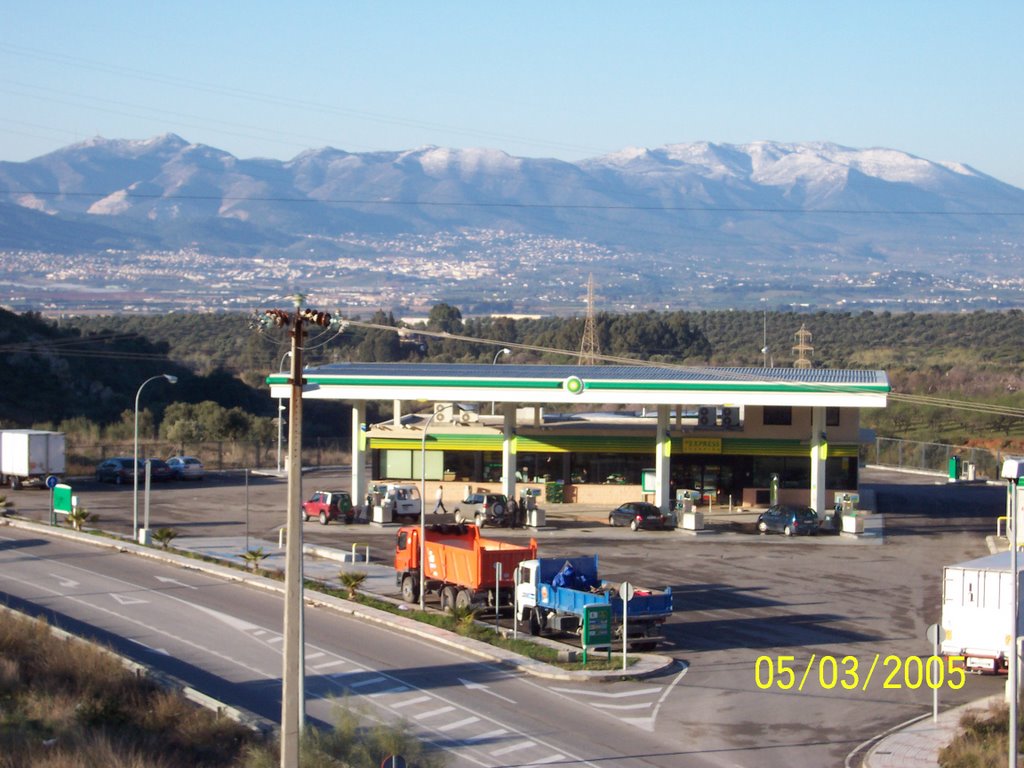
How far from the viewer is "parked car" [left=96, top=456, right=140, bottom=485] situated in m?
58.4

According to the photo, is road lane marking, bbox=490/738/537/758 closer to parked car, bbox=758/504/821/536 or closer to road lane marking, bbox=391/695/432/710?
road lane marking, bbox=391/695/432/710

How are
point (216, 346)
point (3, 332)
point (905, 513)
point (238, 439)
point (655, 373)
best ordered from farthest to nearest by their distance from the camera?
point (216, 346)
point (3, 332)
point (238, 439)
point (905, 513)
point (655, 373)

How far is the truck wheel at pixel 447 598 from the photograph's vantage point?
29547 mm

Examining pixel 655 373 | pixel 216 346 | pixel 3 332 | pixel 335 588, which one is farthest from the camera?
pixel 216 346

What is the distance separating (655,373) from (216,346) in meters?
88.5

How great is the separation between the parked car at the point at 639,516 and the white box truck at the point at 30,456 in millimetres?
23914

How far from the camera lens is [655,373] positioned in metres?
47.5

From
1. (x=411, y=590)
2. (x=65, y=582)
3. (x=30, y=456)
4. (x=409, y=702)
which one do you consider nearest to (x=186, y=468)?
(x=30, y=456)

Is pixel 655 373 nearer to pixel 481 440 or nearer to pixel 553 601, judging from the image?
pixel 481 440

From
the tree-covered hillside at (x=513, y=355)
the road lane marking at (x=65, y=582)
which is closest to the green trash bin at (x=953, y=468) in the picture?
the tree-covered hillside at (x=513, y=355)

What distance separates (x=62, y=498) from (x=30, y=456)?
38.8 feet

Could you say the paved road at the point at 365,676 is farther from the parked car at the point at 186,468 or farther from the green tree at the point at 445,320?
the green tree at the point at 445,320

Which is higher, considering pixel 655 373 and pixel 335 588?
pixel 655 373

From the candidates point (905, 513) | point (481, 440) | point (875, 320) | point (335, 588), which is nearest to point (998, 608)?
point (335, 588)
